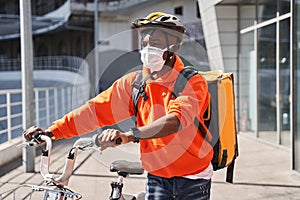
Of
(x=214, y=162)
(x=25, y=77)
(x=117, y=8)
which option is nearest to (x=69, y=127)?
(x=214, y=162)

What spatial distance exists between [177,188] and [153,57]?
65 cm

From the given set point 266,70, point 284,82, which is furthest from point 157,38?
point 266,70

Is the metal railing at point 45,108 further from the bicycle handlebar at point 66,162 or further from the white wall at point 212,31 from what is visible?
the bicycle handlebar at point 66,162

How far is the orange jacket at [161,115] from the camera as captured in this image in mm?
2164

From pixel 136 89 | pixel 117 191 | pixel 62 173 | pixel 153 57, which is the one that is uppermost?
pixel 153 57

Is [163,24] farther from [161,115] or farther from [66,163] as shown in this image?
[66,163]

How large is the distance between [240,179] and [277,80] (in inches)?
128

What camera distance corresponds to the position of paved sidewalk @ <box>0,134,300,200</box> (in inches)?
209

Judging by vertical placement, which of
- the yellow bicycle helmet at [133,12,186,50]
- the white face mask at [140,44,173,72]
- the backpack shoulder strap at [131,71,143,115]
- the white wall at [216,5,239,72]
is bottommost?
the backpack shoulder strap at [131,71,143,115]

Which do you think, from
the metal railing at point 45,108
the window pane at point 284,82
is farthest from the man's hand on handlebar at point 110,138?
the window pane at point 284,82

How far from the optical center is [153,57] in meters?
2.21

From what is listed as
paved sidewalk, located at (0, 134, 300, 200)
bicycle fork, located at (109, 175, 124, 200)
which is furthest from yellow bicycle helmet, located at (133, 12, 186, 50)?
paved sidewalk, located at (0, 134, 300, 200)

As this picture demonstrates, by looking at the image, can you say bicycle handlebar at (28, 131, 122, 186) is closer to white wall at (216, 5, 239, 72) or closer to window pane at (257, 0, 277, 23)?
window pane at (257, 0, 277, 23)

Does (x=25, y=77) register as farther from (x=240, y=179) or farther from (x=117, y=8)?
(x=117, y=8)
